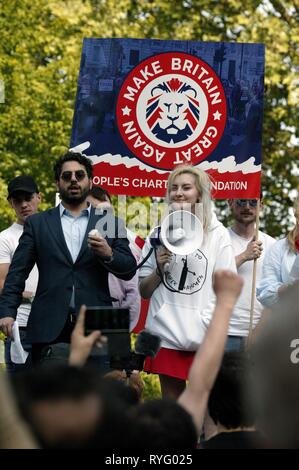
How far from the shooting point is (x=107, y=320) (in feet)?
15.8

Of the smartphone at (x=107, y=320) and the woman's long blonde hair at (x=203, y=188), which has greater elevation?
the woman's long blonde hair at (x=203, y=188)

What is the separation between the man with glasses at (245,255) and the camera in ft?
24.3

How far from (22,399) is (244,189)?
5731 millimetres

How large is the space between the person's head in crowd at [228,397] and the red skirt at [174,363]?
275 centimetres

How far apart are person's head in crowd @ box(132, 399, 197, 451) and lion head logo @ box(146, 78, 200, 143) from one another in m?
5.02

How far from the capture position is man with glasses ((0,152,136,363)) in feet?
21.1

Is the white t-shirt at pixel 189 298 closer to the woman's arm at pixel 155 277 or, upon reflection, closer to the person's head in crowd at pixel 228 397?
the woman's arm at pixel 155 277

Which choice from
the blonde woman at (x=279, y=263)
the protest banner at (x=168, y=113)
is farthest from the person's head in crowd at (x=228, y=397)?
the protest banner at (x=168, y=113)

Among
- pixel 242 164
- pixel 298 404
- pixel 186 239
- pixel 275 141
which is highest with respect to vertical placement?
pixel 275 141

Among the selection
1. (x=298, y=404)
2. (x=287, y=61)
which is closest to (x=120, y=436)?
(x=298, y=404)

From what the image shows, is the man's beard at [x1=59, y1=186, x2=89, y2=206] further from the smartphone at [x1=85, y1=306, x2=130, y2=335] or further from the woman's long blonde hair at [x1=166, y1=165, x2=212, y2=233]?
the smartphone at [x1=85, y1=306, x2=130, y2=335]

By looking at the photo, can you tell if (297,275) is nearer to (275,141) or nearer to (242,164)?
(242,164)

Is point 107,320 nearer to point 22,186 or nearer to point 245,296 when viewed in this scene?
point 245,296

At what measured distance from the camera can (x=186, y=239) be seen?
6.55 metres
